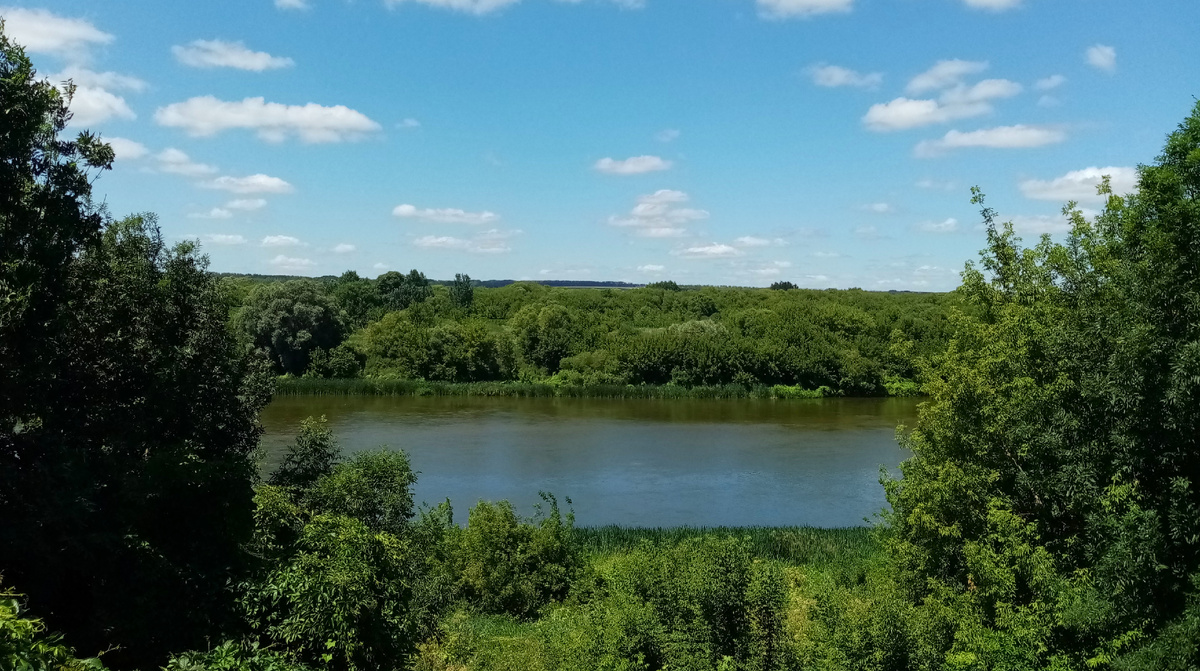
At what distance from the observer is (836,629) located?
9.07m

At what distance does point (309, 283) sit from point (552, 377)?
1640 centimetres

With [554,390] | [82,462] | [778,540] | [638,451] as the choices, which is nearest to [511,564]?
[778,540]

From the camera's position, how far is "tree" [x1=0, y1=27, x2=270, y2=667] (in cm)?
746

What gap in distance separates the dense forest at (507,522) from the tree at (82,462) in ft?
0.11

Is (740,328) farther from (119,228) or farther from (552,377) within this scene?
(119,228)

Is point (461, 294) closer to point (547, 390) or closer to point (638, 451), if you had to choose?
point (547, 390)

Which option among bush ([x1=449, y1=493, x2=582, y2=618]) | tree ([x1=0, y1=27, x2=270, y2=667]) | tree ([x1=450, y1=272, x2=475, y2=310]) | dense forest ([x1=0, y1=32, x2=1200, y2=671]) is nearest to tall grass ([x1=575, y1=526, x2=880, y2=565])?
bush ([x1=449, y1=493, x2=582, y2=618])

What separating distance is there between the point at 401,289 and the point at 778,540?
2476 inches

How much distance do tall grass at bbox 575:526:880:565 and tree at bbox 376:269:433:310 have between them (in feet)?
187

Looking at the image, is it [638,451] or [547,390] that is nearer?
[638,451]

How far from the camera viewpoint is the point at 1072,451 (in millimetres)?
10180

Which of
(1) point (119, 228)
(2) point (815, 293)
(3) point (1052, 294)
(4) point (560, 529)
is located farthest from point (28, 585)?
(2) point (815, 293)

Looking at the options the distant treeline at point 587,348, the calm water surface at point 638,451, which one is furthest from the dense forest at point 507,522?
the distant treeline at point 587,348

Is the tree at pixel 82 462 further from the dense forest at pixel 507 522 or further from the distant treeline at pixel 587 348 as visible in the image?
the distant treeline at pixel 587 348
